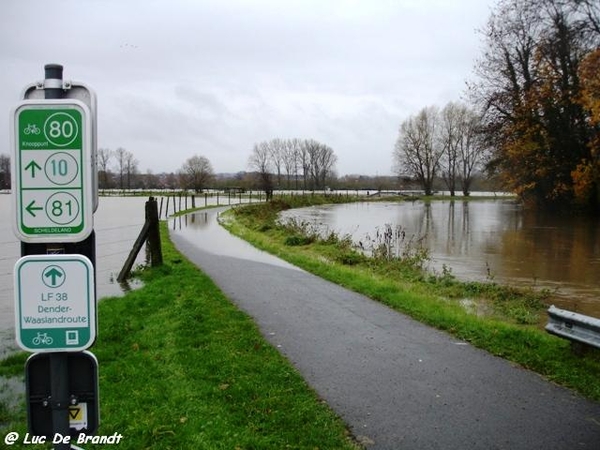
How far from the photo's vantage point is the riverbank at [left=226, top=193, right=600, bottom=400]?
227 inches

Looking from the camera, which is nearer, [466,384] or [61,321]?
[61,321]

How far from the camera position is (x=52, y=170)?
7.16 ft

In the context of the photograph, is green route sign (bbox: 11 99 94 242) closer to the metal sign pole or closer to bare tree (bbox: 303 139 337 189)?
the metal sign pole

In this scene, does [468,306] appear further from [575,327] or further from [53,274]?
[53,274]

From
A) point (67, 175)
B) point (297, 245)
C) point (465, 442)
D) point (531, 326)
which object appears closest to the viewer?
point (67, 175)

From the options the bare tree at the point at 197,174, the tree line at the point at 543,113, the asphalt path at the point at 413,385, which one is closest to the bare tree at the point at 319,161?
the bare tree at the point at 197,174

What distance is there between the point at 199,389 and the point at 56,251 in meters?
3.10

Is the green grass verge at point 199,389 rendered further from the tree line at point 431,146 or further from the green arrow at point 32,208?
the tree line at point 431,146

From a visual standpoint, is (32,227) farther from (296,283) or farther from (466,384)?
(296,283)

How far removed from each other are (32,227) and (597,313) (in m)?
10.2

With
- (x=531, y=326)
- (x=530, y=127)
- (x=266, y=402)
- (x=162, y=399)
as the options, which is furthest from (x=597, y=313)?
(x=530, y=127)

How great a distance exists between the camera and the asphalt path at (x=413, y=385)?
4.12 meters

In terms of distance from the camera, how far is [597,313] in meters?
9.74

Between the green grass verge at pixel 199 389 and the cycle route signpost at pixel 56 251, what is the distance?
180 cm
